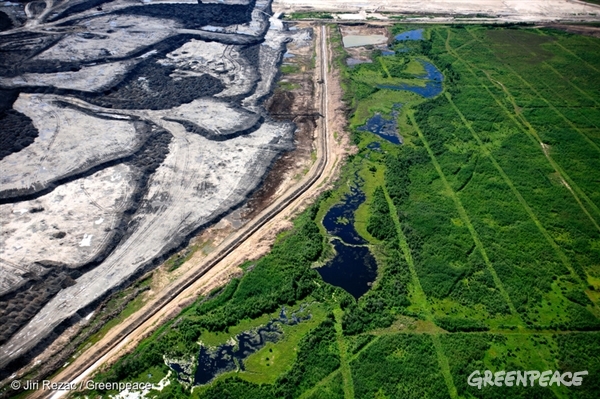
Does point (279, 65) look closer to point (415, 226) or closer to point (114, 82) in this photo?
point (114, 82)

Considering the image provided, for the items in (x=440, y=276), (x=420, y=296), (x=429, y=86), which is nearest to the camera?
(x=420, y=296)

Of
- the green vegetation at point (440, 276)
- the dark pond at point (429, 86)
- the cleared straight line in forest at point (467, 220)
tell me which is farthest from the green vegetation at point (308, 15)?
the cleared straight line in forest at point (467, 220)

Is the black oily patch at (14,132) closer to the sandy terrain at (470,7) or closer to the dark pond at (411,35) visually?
the sandy terrain at (470,7)

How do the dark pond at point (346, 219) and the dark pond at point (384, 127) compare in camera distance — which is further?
the dark pond at point (384, 127)

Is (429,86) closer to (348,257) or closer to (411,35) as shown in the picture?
(411,35)

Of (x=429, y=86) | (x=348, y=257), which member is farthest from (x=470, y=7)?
(x=348, y=257)

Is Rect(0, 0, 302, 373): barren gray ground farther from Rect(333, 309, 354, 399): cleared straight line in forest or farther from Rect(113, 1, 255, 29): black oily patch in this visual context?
Rect(333, 309, 354, 399): cleared straight line in forest

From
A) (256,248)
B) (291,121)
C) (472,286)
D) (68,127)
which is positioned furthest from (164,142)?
(472,286)
